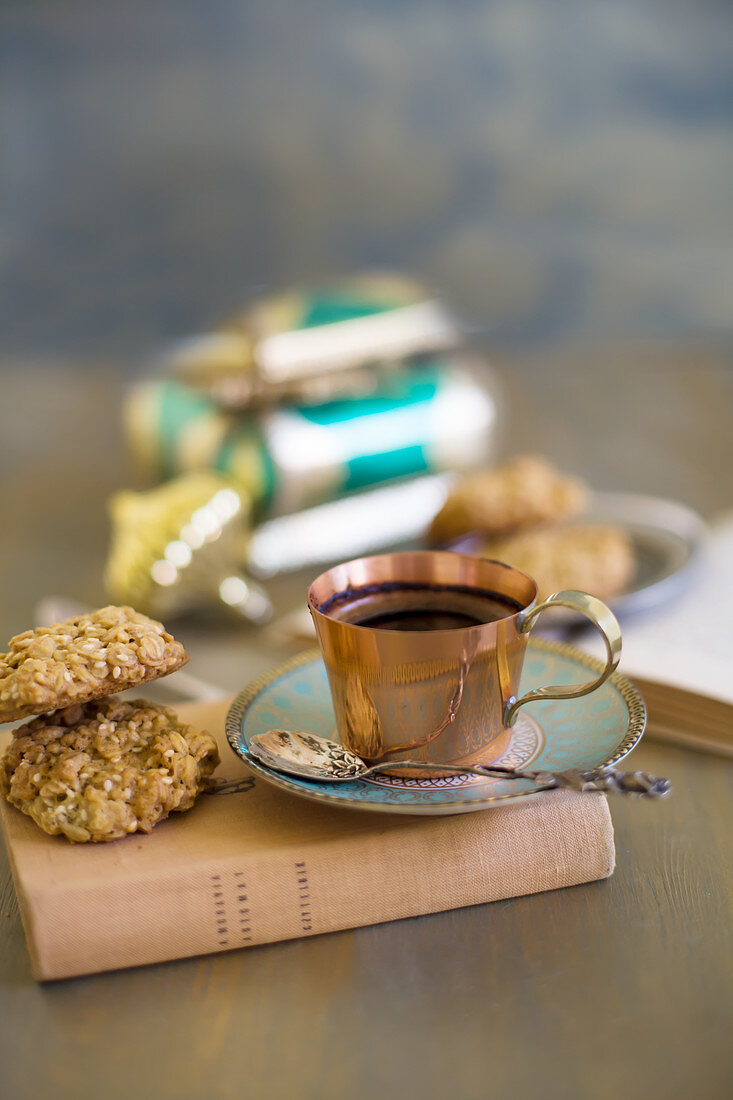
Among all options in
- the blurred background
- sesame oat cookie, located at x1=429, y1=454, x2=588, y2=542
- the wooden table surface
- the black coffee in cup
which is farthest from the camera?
the blurred background

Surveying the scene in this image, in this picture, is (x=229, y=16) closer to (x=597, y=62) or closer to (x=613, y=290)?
(x=597, y=62)

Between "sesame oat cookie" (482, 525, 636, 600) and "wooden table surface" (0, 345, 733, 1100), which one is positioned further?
"sesame oat cookie" (482, 525, 636, 600)

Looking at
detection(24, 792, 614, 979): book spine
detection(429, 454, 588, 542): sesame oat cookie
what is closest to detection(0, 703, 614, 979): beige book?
detection(24, 792, 614, 979): book spine

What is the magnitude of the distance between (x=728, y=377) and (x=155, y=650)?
4.99 ft

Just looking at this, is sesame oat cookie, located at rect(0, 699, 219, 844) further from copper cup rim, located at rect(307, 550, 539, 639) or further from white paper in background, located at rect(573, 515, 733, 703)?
white paper in background, located at rect(573, 515, 733, 703)

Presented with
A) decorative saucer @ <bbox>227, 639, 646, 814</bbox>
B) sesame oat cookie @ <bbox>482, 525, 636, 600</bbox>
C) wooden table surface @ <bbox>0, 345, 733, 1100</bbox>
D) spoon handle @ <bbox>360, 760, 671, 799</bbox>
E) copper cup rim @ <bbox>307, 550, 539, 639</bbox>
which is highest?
copper cup rim @ <bbox>307, 550, 539, 639</bbox>

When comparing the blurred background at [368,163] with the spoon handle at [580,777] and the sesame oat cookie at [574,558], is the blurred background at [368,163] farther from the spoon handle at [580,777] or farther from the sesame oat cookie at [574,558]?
the spoon handle at [580,777]

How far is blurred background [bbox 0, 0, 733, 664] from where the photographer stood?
2398 mm

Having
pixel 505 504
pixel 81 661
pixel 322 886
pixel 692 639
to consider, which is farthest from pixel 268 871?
pixel 505 504

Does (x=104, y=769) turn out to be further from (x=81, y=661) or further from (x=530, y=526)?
(x=530, y=526)

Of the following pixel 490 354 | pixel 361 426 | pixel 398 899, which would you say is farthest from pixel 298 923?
pixel 490 354

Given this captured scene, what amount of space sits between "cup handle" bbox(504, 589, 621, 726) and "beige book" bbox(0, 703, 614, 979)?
5 cm

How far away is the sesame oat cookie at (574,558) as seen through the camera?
96cm

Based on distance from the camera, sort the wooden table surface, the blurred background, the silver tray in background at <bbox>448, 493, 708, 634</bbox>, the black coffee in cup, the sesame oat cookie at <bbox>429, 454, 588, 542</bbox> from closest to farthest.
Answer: the wooden table surface → the black coffee in cup → the silver tray in background at <bbox>448, 493, 708, 634</bbox> → the sesame oat cookie at <bbox>429, 454, 588, 542</bbox> → the blurred background
